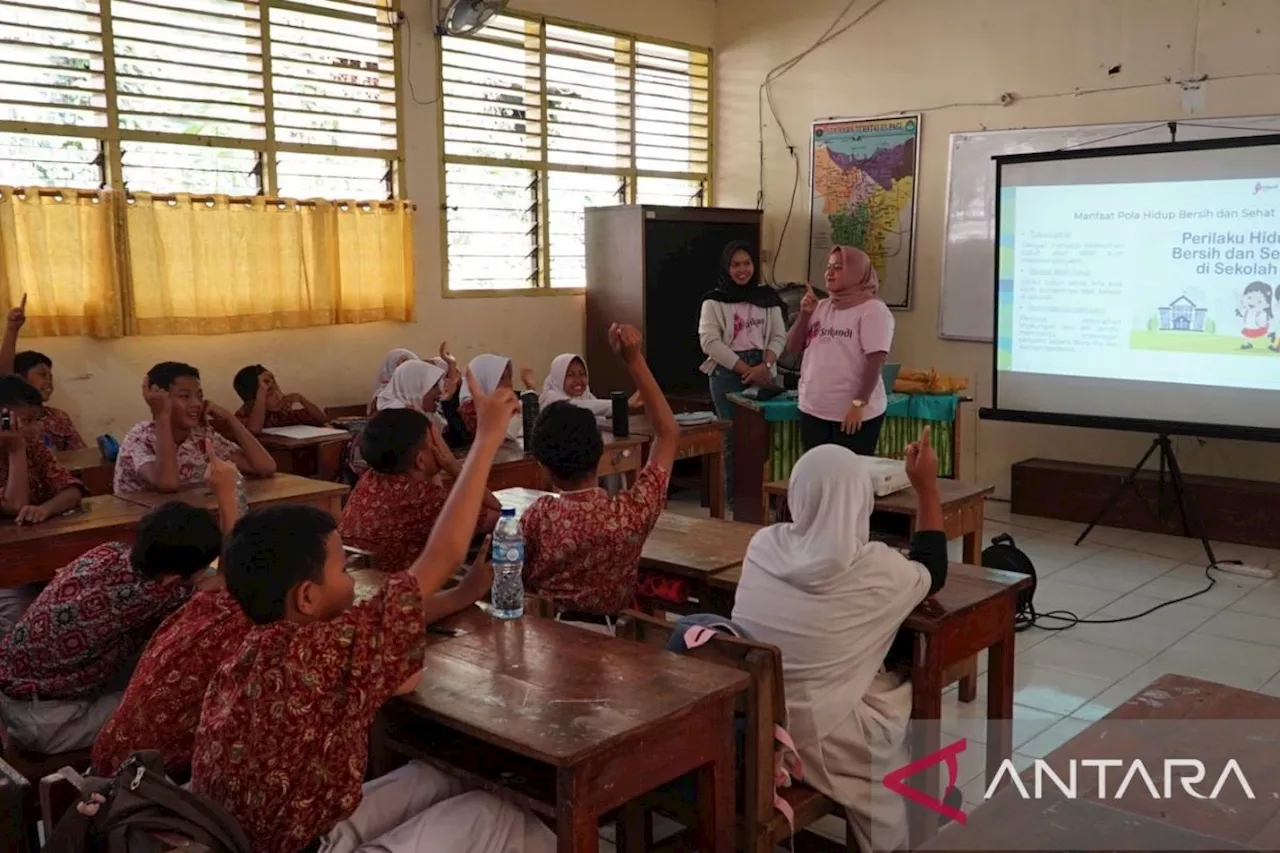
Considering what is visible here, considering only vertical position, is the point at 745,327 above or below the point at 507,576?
above

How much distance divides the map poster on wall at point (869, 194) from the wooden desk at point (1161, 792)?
5540 mm

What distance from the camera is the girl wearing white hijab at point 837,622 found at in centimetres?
233

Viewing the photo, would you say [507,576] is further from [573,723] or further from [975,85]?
[975,85]

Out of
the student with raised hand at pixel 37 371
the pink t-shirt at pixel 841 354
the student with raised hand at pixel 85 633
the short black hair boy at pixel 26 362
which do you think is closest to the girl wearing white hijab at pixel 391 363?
the student with raised hand at pixel 37 371

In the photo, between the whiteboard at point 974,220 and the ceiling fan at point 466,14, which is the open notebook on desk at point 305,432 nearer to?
the ceiling fan at point 466,14

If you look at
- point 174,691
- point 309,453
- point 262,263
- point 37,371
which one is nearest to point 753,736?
point 174,691

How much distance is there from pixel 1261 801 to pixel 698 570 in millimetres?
1528

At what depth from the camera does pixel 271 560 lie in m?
1.71

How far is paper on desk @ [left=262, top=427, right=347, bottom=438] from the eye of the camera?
516cm

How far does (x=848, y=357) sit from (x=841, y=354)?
33 mm

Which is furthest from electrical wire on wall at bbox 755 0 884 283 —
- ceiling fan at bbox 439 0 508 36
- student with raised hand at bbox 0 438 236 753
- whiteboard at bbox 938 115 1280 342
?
student with raised hand at bbox 0 438 236 753

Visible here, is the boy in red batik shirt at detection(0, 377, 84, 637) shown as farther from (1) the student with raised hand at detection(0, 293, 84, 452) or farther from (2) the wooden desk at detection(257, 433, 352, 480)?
(2) the wooden desk at detection(257, 433, 352, 480)

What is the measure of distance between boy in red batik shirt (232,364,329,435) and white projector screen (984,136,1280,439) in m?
3.62

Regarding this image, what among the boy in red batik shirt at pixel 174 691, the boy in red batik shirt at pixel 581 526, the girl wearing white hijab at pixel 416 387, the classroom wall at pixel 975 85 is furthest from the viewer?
the classroom wall at pixel 975 85
